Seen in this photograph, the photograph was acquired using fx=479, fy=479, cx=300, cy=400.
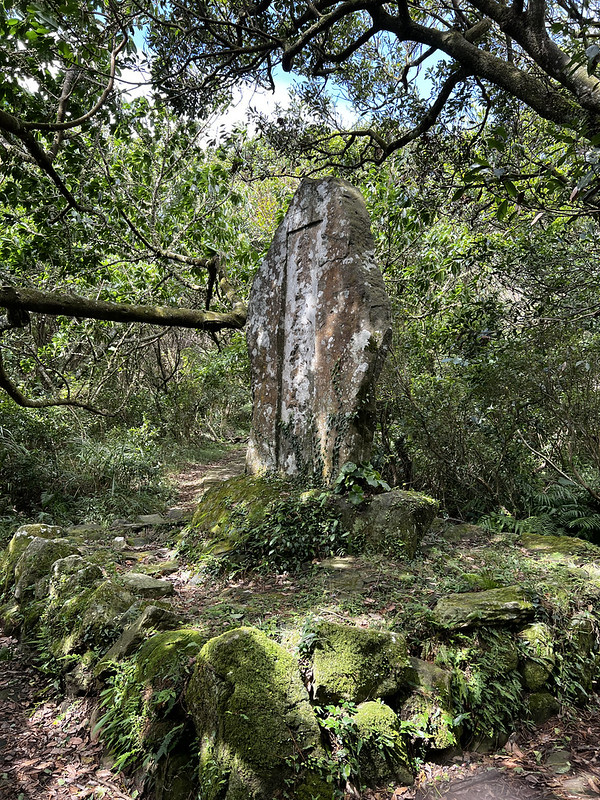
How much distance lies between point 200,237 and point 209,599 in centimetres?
626

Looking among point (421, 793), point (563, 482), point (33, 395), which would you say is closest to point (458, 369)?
point (563, 482)

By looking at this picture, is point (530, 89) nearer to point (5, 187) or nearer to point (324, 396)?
point (324, 396)

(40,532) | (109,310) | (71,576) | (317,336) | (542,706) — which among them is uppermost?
(109,310)

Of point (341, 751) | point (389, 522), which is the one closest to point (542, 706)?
point (341, 751)

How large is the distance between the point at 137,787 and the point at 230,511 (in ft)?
8.88

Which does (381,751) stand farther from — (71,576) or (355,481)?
(71,576)

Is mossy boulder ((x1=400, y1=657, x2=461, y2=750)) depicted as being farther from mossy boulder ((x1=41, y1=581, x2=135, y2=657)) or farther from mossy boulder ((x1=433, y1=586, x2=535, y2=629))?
mossy boulder ((x1=41, y1=581, x2=135, y2=657))

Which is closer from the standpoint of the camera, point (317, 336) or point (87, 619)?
point (87, 619)

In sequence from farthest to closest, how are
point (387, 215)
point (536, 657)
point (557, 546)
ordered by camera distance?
1. point (387, 215)
2. point (557, 546)
3. point (536, 657)

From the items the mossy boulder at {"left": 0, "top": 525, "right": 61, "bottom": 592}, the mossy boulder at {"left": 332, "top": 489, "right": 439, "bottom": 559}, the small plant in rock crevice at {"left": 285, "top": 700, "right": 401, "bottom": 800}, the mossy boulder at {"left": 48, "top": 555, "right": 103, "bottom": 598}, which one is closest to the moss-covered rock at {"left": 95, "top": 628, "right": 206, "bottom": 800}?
the small plant in rock crevice at {"left": 285, "top": 700, "right": 401, "bottom": 800}

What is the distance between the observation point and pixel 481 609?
3.33m

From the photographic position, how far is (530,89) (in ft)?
12.3

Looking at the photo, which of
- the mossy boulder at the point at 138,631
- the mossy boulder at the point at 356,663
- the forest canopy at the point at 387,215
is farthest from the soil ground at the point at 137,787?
the forest canopy at the point at 387,215

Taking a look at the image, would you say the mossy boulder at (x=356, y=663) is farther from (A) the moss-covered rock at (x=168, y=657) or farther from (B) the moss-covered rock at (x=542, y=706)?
(B) the moss-covered rock at (x=542, y=706)
